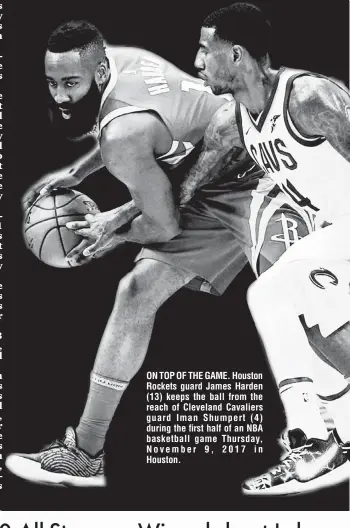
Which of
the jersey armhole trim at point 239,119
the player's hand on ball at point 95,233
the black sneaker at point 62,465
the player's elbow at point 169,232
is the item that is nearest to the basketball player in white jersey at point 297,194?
the jersey armhole trim at point 239,119

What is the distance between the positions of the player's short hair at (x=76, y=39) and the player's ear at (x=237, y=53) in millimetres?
704

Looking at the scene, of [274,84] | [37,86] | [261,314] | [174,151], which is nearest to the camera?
[261,314]

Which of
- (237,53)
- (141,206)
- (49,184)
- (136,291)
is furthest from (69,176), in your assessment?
(237,53)

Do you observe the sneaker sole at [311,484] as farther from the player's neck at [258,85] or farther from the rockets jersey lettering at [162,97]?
the player's neck at [258,85]

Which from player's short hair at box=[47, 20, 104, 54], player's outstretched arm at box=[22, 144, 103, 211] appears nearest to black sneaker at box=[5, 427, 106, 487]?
player's outstretched arm at box=[22, 144, 103, 211]

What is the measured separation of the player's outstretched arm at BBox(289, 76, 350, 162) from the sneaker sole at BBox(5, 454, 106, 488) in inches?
79.5

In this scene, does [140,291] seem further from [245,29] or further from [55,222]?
[245,29]

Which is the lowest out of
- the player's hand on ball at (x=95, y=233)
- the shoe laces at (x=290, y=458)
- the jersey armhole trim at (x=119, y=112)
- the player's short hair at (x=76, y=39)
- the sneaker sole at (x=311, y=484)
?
the sneaker sole at (x=311, y=484)

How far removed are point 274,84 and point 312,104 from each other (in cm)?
26

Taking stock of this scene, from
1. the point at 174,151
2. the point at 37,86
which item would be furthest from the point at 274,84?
the point at 37,86

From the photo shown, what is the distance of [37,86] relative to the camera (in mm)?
5168

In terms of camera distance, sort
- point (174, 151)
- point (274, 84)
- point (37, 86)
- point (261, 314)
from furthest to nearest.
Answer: point (37, 86), point (174, 151), point (274, 84), point (261, 314)

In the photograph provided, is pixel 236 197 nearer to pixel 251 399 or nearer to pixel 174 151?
pixel 174 151

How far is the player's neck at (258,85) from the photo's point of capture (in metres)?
4.36
